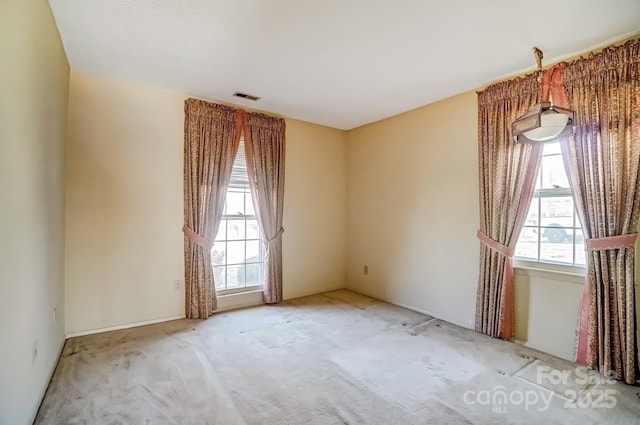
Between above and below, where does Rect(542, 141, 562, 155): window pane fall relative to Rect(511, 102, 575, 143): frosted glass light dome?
below

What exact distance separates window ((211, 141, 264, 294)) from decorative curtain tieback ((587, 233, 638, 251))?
11.1ft

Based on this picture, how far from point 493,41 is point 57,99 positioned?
3.46 meters

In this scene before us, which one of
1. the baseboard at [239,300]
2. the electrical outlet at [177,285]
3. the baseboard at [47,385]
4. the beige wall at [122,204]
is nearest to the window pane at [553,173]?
the baseboard at [239,300]

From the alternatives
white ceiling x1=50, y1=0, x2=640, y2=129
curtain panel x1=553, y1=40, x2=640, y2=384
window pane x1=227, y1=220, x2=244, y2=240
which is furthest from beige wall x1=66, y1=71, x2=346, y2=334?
curtain panel x1=553, y1=40, x2=640, y2=384

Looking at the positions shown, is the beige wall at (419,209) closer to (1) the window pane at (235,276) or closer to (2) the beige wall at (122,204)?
(1) the window pane at (235,276)

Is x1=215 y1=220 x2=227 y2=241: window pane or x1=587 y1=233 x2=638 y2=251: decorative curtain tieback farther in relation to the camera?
x1=215 y1=220 x2=227 y2=241: window pane

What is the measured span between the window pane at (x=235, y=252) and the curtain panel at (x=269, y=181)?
1.05 ft

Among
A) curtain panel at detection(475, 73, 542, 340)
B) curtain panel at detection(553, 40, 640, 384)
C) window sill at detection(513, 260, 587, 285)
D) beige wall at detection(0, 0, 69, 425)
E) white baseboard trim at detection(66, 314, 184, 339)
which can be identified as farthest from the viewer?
white baseboard trim at detection(66, 314, 184, 339)

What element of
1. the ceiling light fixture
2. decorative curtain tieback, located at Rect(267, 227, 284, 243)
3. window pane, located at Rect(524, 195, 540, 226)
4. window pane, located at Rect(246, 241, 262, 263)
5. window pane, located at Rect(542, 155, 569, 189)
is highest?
the ceiling light fixture

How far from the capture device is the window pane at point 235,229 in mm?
3906

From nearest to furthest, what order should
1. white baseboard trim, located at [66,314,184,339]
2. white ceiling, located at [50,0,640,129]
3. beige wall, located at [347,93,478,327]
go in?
white ceiling, located at [50,0,640,129] → white baseboard trim, located at [66,314,184,339] → beige wall, located at [347,93,478,327]

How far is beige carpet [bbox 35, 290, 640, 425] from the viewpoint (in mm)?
1902

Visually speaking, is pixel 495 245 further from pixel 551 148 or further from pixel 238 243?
pixel 238 243

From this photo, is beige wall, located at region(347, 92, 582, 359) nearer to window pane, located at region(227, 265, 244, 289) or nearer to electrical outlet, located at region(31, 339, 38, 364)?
window pane, located at region(227, 265, 244, 289)
